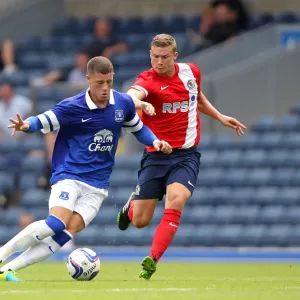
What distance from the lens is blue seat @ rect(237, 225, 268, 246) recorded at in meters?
A: 17.9

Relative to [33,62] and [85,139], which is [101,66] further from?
[33,62]

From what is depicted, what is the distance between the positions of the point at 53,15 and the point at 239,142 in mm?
6348

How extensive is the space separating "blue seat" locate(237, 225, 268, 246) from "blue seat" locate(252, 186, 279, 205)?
1.86 ft

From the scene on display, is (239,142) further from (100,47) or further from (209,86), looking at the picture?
(100,47)

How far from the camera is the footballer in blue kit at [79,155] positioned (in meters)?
10.2

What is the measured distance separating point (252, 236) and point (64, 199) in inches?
318

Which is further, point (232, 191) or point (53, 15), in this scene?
point (53, 15)

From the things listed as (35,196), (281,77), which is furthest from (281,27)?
(35,196)

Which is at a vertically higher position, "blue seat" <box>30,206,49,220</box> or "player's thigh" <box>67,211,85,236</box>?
"player's thigh" <box>67,211,85,236</box>

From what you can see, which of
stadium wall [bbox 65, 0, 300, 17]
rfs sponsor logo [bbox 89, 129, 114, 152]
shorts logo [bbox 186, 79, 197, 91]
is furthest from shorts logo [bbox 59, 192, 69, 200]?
stadium wall [bbox 65, 0, 300, 17]

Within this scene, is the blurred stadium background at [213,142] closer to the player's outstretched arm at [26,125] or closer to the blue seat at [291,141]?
the blue seat at [291,141]

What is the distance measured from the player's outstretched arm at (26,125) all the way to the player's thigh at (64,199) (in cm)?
57

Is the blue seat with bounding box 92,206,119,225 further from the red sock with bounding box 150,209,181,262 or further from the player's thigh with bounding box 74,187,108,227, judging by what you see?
the player's thigh with bounding box 74,187,108,227

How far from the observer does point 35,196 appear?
19.6m
